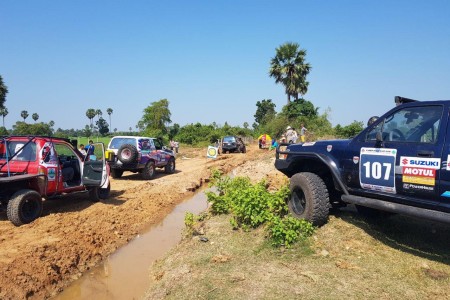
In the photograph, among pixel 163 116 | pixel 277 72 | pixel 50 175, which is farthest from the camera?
pixel 163 116

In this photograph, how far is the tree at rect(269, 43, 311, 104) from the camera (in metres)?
39.2

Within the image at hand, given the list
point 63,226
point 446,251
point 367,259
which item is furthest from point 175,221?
point 446,251

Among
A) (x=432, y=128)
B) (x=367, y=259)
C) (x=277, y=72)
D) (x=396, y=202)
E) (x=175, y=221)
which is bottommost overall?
(x=175, y=221)

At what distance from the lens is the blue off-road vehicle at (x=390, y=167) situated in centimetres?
439

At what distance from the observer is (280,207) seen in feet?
21.5

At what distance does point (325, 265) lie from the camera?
15.7 feet

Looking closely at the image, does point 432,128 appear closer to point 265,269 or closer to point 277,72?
point 265,269

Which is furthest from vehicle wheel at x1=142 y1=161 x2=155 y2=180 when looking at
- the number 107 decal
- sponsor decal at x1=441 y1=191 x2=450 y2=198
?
sponsor decal at x1=441 y1=191 x2=450 y2=198

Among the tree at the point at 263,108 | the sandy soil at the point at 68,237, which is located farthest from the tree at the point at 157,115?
the sandy soil at the point at 68,237

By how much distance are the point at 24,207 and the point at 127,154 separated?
6790 millimetres

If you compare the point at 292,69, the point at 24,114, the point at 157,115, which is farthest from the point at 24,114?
the point at 292,69

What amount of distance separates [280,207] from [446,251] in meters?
2.55

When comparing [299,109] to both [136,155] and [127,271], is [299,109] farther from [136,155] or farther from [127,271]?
[127,271]

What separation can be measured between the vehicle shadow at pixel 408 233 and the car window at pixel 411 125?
1.51 m
